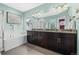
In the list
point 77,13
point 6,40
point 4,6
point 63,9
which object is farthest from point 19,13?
point 77,13

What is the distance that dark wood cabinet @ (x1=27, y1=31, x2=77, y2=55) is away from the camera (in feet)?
5.44

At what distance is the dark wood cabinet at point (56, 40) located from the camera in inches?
65.3

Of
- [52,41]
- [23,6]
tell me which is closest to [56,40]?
[52,41]

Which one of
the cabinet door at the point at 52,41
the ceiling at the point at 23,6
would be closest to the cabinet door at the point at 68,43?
the cabinet door at the point at 52,41

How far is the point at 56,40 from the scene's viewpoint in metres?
1.71

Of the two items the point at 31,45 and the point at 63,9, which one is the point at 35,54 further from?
the point at 63,9

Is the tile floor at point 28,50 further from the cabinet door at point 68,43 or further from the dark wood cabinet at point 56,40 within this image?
the cabinet door at point 68,43

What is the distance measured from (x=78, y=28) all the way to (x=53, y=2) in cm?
55

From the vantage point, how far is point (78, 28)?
1659 mm

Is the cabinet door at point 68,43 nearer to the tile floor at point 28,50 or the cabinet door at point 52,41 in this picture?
the cabinet door at point 52,41

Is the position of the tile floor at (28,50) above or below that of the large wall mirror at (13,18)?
below

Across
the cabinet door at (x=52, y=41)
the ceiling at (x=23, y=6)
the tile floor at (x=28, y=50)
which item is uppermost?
the ceiling at (x=23, y=6)

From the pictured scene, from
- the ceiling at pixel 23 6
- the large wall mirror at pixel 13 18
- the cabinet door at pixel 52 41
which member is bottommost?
the cabinet door at pixel 52 41

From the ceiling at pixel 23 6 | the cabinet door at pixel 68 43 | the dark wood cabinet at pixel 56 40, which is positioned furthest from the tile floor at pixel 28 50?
the ceiling at pixel 23 6
